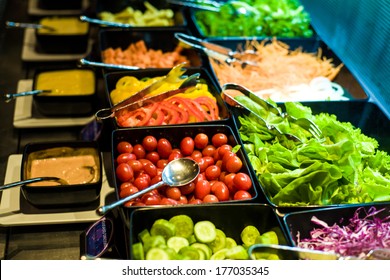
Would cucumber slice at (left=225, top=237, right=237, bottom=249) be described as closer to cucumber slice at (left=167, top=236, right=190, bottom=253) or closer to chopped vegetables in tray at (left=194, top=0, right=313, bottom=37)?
cucumber slice at (left=167, top=236, right=190, bottom=253)

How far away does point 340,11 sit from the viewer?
3.18 metres

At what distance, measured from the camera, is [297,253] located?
5.09 ft

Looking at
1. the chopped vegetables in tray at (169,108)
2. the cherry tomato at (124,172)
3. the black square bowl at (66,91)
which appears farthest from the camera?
the black square bowl at (66,91)

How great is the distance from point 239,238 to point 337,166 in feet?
1.73

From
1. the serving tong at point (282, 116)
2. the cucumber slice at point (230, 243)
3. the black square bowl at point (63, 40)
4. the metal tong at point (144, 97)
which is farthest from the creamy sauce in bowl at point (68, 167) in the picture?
the black square bowl at point (63, 40)

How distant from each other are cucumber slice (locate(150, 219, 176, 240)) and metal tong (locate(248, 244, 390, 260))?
1.07 feet

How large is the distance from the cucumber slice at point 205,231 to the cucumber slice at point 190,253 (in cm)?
8

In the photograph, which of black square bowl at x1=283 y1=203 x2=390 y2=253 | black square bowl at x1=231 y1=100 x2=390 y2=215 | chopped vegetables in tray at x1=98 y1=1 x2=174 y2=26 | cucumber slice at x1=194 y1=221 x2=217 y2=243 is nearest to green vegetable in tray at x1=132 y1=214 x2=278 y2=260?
cucumber slice at x1=194 y1=221 x2=217 y2=243

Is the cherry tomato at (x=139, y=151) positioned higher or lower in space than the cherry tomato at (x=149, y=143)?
lower

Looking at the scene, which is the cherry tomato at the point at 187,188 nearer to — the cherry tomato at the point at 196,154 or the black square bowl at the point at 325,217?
the cherry tomato at the point at 196,154

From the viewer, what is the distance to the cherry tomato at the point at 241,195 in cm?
188

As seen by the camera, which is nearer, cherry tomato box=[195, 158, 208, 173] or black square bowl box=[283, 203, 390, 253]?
black square bowl box=[283, 203, 390, 253]

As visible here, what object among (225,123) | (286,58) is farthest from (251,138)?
(286,58)

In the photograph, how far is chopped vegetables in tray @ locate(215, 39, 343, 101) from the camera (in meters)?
2.86
